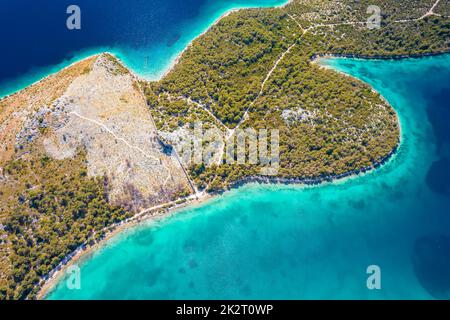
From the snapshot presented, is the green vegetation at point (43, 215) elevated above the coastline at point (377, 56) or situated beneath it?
situated beneath

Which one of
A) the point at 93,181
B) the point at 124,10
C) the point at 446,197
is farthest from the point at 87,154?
the point at 446,197

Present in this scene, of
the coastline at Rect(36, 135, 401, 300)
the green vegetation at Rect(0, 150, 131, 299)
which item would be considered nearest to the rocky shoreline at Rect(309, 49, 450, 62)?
the coastline at Rect(36, 135, 401, 300)

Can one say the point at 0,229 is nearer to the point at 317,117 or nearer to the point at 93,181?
the point at 93,181

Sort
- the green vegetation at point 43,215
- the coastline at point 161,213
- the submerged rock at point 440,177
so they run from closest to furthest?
the green vegetation at point 43,215 → the coastline at point 161,213 → the submerged rock at point 440,177

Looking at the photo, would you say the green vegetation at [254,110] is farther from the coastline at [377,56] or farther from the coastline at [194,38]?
the coastline at [194,38]

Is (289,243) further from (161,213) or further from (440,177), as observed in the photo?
(440,177)

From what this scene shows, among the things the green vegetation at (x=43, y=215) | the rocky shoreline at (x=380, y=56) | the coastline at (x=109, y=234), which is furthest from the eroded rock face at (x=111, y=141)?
the rocky shoreline at (x=380, y=56)
